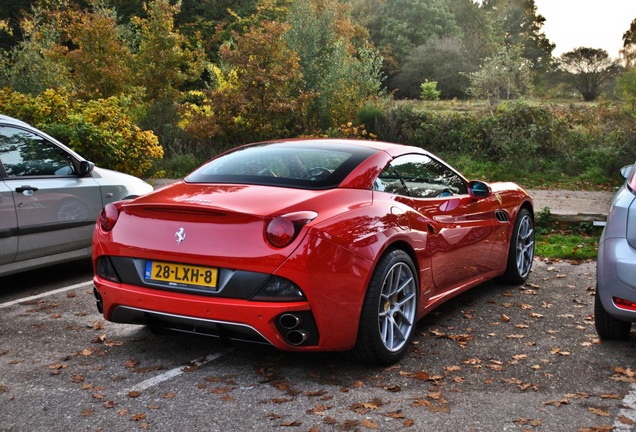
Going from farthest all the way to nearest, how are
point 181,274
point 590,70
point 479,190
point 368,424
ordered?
point 590,70 < point 479,190 < point 181,274 < point 368,424

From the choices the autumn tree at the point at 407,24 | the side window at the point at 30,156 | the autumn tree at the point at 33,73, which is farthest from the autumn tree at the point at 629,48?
the side window at the point at 30,156

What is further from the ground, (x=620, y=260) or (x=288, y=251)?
(x=288, y=251)

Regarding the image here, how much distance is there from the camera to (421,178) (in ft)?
18.2

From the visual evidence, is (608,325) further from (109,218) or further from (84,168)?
(84,168)

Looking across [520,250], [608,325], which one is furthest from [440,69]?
[608,325]

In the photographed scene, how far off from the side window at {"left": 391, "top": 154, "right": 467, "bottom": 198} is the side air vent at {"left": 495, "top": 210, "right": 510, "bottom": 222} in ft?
1.67

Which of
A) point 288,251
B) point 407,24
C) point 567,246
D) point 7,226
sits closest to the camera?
point 288,251

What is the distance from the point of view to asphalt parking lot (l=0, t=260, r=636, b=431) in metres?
3.80

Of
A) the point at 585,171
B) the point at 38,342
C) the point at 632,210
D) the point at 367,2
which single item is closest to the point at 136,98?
the point at 585,171

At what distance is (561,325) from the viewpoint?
18.9 ft

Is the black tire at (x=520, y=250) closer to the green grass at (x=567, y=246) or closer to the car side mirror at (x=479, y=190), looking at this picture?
the car side mirror at (x=479, y=190)

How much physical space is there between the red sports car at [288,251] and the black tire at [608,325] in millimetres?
1098

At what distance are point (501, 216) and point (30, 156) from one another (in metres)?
4.34

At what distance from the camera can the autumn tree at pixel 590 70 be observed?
3547cm
